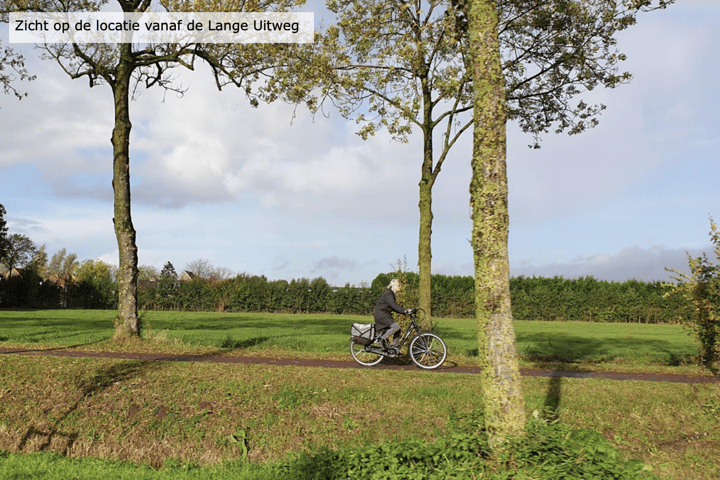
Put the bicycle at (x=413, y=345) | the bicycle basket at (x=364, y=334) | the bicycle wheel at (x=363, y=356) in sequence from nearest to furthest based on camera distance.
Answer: the bicycle at (x=413, y=345) → the bicycle basket at (x=364, y=334) → the bicycle wheel at (x=363, y=356)

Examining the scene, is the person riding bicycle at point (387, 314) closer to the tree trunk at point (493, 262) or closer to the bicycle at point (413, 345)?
the bicycle at point (413, 345)

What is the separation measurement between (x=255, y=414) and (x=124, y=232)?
8.80 m

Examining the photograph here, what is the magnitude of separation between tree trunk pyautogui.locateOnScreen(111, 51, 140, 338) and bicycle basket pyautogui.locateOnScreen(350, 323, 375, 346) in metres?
6.43

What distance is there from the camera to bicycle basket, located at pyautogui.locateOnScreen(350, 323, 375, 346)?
13.6m

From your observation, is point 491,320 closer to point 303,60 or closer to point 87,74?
point 303,60

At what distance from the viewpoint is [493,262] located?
5914mm

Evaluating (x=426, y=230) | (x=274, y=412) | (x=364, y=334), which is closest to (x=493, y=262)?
(x=274, y=412)

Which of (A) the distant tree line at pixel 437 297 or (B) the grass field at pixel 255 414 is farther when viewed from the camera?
(A) the distant tree line at pixel 437 297

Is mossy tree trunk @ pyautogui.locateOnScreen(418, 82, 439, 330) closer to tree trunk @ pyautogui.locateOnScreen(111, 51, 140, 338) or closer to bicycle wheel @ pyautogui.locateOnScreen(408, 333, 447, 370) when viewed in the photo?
bicycle wheel @ pyautogui.locateOnScreen(408, 333, 447, 370)

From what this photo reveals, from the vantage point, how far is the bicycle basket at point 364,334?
44.6 ft

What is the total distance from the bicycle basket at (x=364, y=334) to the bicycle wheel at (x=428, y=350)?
100 centimetres

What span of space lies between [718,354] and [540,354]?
488 centimetres

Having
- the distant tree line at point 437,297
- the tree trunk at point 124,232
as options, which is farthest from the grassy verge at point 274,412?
the distant tree line at point 437,297

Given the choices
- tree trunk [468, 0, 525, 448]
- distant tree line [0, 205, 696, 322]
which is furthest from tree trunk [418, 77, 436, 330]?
distant tree line [0, 205, 696, 322]
